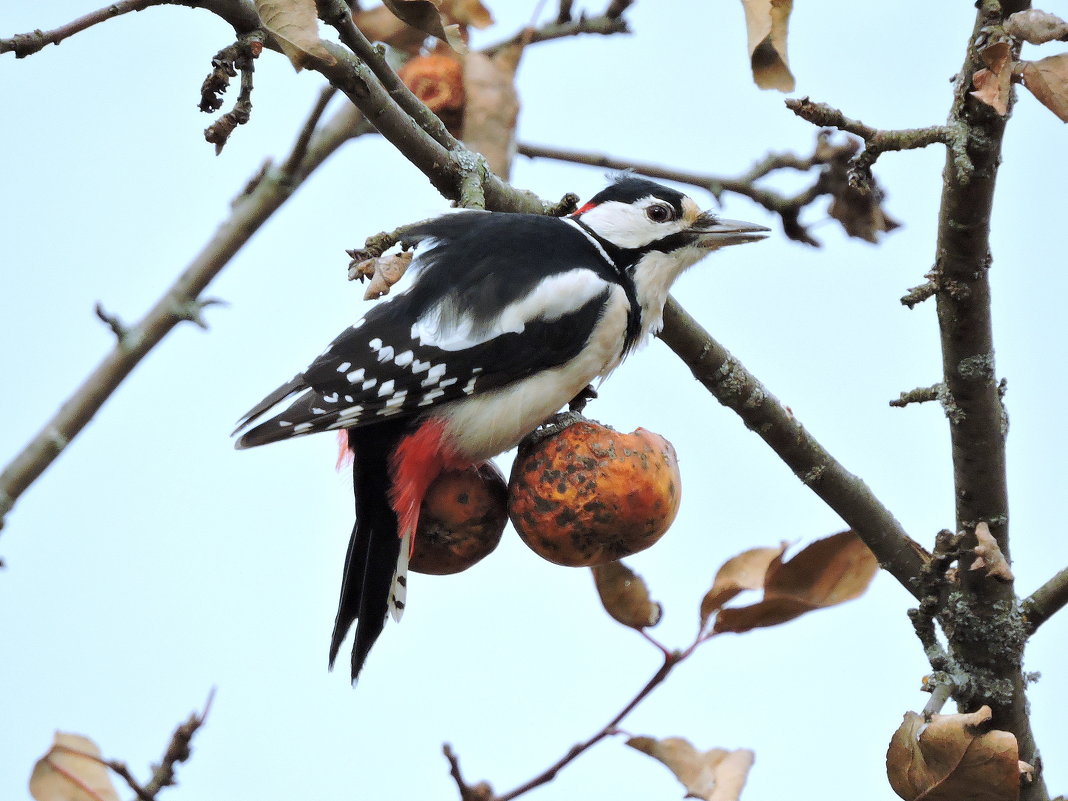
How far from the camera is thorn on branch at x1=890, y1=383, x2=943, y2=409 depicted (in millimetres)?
2117

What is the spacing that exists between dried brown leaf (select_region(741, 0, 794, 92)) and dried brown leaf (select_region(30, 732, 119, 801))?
1.29 metres

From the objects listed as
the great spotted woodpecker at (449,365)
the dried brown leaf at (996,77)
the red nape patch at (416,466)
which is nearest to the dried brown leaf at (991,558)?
the dried brown leaf at (996,77)

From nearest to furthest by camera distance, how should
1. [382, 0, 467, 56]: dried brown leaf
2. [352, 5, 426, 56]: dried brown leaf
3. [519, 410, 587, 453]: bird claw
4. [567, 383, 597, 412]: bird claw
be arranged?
[382, 0, 467, 56]: dried brown leaf, [519, 410, 587, 453]: bird claw, [567, 383, 597, 412]: bird claw, [352, 5, 426, 56]: dried brown leaf

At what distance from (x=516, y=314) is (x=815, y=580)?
70 centimetres

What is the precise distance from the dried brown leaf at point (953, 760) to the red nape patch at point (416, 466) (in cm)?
81

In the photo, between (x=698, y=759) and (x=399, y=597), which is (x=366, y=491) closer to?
(x=399, y=597)

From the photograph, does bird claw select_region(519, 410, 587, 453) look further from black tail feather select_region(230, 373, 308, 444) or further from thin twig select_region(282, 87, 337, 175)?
thin twig select_region(282, 87, 337, 175)

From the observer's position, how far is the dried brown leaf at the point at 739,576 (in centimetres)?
189

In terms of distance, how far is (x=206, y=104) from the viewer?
5.89ft

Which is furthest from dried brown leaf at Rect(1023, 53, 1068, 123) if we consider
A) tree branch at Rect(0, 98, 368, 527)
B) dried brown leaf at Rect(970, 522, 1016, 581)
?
tree branch at Rect(0, 98, 368, 527)

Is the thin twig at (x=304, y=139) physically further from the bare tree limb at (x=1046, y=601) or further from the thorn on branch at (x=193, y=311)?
the bare tree limb at (x=1046, y=601)

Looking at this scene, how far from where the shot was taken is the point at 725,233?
2.54 metres

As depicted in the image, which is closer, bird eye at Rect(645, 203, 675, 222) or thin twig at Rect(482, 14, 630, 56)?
bird eye at Rect(645, 203, 675, 222)

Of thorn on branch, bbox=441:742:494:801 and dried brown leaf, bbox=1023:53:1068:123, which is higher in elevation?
dried brown leaf, bbox=1023:53:1068:123
